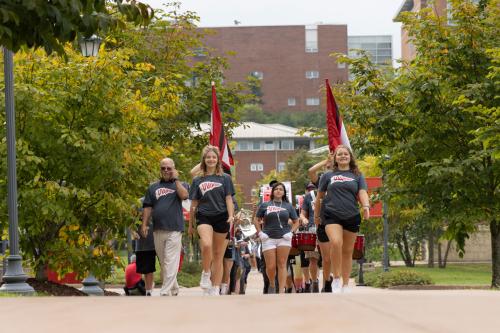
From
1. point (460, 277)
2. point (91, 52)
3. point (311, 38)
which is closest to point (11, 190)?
point (91, 52)

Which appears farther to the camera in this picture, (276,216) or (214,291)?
(276,216)

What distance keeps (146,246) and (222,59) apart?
586 inches

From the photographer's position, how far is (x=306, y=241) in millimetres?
17812

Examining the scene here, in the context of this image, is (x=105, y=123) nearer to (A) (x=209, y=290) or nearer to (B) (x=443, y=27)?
(A) (x=209, y=290)

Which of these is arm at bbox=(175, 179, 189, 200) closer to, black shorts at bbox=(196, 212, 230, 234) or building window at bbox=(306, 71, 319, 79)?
black shorts at bbox=(196, 212, 230, 234)

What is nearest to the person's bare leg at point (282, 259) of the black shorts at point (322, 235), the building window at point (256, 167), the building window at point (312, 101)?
the black shorts at point (322, 235)

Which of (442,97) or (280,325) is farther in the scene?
(442,97)

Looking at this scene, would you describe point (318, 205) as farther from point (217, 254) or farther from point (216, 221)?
point (217, 254)

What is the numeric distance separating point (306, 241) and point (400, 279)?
46.8 feet

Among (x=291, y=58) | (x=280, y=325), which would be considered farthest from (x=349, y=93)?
(x=291, y=58)

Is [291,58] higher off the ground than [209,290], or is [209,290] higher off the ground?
[291,58]

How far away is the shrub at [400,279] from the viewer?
31328mm

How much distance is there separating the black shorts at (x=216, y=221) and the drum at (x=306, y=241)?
360 centimetres

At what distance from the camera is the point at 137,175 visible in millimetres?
17953
